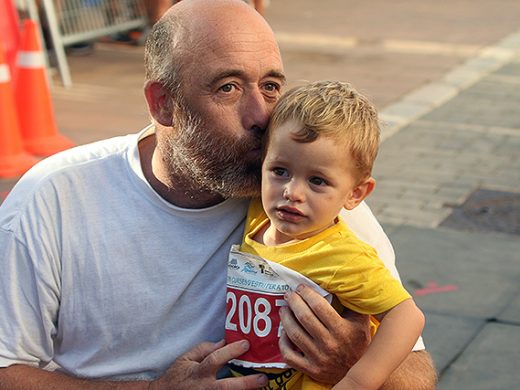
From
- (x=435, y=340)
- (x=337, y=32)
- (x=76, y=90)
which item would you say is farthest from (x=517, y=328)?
(x=337, y=32)

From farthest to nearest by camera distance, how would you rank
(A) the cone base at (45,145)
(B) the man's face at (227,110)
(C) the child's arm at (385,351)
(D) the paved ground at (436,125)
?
(A) the cone base at (45,145), (D) the paved ground at (436,125), (B) the man's face at (227,110), (C) the child's arm at (385,351)

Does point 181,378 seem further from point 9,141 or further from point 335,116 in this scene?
point 9,141

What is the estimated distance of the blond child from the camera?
245 centimetres

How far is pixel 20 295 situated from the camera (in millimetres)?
2672

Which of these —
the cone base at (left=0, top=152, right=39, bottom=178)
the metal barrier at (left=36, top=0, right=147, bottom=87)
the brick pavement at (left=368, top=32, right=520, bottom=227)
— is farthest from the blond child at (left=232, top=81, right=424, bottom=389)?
the metal barrier at (left=36, top=0, right=147, bottom=87)

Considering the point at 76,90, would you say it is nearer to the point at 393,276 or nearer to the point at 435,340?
the point at 435,340

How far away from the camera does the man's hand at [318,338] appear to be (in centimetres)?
248

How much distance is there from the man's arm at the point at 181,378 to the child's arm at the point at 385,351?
0.24 metres

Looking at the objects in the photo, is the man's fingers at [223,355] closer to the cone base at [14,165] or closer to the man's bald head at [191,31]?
the man's bald head at [191,31]

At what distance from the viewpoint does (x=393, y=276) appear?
8.49 ft

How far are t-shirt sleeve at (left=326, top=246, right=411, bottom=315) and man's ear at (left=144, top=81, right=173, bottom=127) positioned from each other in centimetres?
63

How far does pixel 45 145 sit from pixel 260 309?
4930 mm

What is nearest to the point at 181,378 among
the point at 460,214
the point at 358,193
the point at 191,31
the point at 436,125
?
the point at 358,193

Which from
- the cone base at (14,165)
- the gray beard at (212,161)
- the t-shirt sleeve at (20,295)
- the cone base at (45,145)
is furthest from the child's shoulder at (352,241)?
the cone base at (45,145)
